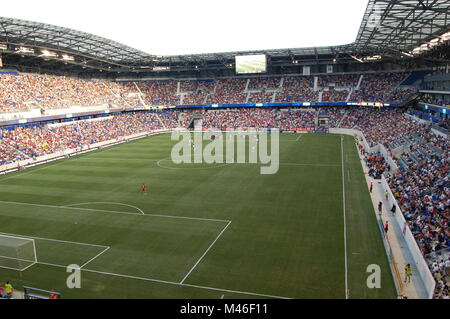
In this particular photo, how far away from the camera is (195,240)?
20.5 meters

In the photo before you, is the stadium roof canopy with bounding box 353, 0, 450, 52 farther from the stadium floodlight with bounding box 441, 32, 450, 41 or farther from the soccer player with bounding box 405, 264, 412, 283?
the soccer player with bounding box 405, 264, 412, 283

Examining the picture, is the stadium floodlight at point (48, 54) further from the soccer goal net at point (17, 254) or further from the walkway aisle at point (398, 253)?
the walkway aisle at point (398, 253)

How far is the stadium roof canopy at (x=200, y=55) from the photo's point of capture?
30.5 meters

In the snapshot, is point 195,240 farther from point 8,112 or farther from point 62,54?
point 62,54

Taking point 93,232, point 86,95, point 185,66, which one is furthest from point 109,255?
point 185,66

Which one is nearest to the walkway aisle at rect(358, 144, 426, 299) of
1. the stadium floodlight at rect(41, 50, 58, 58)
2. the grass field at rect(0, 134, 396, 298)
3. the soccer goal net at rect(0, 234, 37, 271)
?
the grass field at rect(0, 134, 396, 298)

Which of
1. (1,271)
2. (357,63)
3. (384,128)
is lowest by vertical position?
(1,271)

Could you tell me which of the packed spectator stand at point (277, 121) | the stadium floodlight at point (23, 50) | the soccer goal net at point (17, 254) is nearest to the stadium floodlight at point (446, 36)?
the packed spectator stand at point (277, 121)

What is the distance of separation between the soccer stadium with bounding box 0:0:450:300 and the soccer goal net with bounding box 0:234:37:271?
0.08 m

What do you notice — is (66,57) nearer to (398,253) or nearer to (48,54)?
(48,54)

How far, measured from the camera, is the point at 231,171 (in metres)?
36.9

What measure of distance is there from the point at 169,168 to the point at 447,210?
27.4 m

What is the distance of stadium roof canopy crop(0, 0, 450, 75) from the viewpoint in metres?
30.5

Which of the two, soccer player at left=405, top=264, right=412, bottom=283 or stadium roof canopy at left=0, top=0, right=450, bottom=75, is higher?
stadium roof canopy at left=0, top=0, right=450, bottom=75
